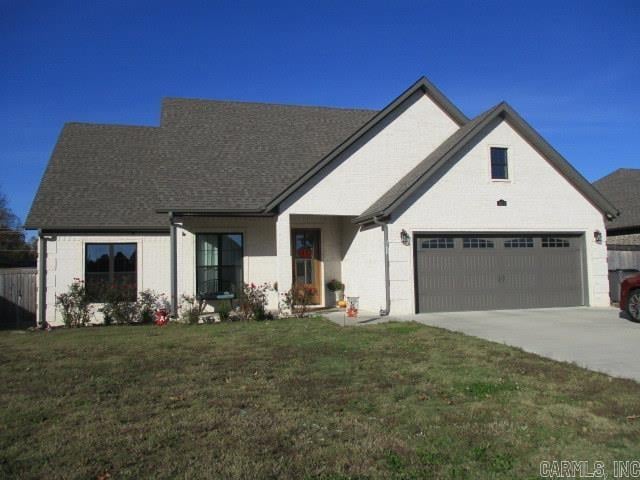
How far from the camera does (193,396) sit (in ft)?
21.7

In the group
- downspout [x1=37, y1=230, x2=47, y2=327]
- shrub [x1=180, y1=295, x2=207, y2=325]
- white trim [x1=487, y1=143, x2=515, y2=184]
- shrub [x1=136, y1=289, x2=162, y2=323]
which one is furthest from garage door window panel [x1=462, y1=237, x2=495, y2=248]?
downspout [x1=37, y1=230, x2=47, y2=327]

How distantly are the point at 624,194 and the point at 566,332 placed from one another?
18606mm

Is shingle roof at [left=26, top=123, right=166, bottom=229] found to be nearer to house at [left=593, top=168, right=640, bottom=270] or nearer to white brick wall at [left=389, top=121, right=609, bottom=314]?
white brick wall at [left=389, top=121, right=609, bottom=314]

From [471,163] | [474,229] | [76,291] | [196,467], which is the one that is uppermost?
[471,163]

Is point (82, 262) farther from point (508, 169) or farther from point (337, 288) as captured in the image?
point (508, 169)

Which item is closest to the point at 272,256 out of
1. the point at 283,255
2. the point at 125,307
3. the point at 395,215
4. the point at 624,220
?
the point at 283,255

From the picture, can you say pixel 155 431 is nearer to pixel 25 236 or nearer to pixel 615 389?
pixel 615 389

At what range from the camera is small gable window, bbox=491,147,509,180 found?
1650 cm

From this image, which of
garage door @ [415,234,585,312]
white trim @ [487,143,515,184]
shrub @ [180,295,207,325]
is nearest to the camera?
shrub @ [180,295,207,325]

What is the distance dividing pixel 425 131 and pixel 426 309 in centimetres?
607

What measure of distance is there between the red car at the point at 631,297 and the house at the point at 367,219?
11.5 feet

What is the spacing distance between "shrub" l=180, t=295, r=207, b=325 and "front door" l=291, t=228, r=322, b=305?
3359 millimetres

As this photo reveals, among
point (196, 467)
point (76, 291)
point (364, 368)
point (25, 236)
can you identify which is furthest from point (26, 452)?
point (25, 236)

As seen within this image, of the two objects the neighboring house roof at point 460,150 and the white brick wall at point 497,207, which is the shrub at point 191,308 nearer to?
the neighboring house roof at point 460,150
